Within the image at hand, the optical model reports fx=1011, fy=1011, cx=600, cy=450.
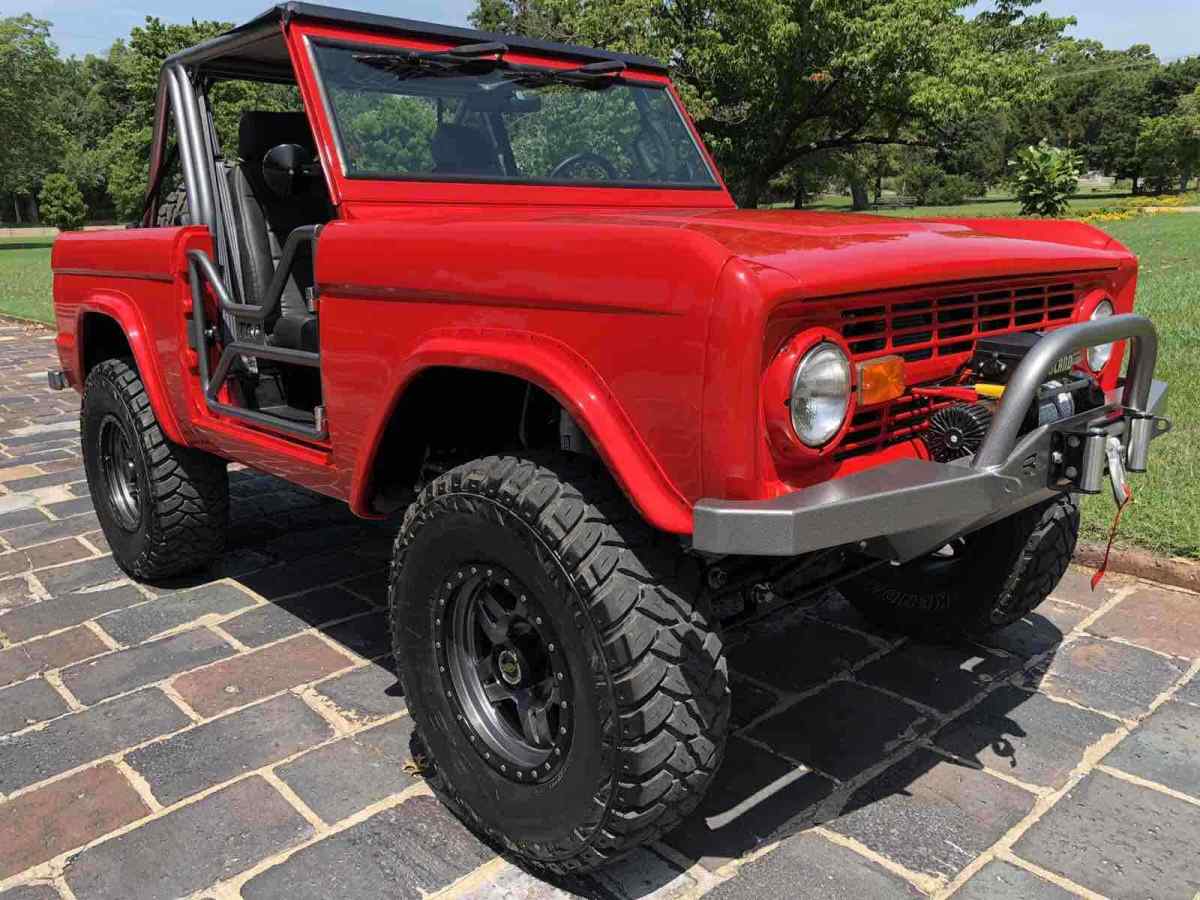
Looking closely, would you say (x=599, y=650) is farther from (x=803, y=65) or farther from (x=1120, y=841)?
(x=803, y=65)

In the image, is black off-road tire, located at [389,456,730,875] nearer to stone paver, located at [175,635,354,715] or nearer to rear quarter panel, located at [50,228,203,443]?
stone paver, located at [175,635,354,715]

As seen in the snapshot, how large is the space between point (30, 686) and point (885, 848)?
2.74 meters

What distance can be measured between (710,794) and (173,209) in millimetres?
3253

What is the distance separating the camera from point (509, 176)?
11.1ft

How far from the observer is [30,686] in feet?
11.0

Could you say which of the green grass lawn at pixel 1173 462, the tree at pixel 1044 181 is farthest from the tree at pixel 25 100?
the green grass lawn at pixel 1173 462

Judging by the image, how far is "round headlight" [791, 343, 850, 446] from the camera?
1.94 meters

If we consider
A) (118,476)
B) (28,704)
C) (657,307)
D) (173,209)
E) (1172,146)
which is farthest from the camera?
(1172,146)

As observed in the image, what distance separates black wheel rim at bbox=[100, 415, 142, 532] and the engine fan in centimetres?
332

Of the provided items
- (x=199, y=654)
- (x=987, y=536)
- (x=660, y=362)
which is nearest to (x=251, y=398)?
(x=199, y=654)

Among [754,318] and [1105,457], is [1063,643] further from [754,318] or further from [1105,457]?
[754,318]

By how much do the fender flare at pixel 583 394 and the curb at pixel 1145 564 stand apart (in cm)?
279

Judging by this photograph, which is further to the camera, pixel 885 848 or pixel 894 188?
pixel 894 188

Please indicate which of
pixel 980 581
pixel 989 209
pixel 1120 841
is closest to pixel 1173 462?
pixel 980 581
